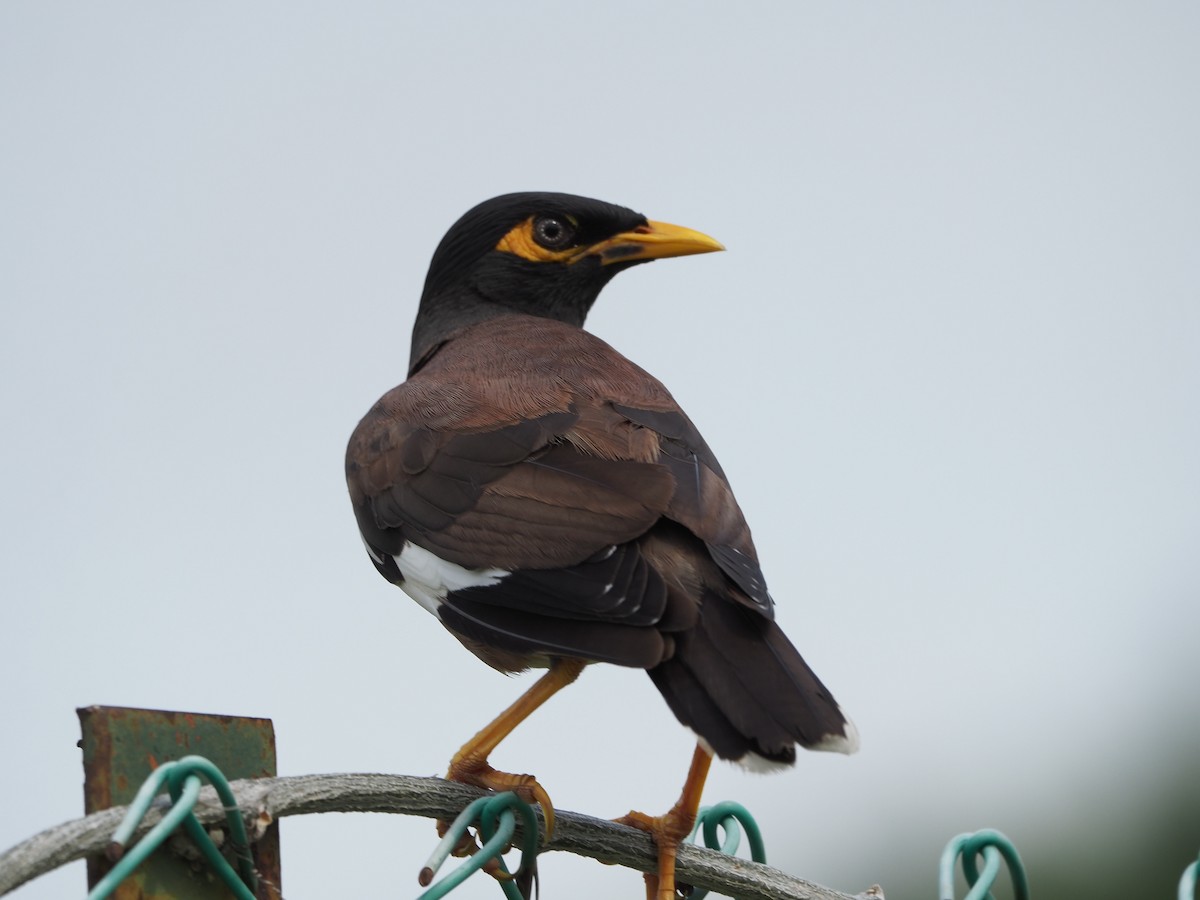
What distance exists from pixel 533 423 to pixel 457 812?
1.43 meters

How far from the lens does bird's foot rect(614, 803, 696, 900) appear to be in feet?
10.2

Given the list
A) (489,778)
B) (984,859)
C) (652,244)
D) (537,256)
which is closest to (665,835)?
(489,778)

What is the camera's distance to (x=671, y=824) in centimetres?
330

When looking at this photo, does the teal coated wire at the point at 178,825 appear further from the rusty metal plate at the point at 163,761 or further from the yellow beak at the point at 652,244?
the yellow beak at the point at 652,244

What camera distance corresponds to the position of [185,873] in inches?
81.8

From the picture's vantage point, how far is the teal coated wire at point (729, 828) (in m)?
3.07

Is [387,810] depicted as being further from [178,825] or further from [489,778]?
[489,778]

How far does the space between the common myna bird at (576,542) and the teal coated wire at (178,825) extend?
3.39ft

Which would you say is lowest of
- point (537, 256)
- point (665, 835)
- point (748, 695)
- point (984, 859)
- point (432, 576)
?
point (665, 835)

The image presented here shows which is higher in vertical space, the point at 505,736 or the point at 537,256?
the point at 537,256

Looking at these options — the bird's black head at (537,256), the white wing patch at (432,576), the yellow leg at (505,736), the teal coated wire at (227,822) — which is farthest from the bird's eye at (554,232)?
the teal coated wire at (227,822)

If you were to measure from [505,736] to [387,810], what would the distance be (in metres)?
1.19

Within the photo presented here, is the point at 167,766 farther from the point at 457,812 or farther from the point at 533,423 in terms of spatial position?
the point at 533,423

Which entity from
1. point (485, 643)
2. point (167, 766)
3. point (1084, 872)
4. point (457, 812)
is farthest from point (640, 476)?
point (1084, 872)
